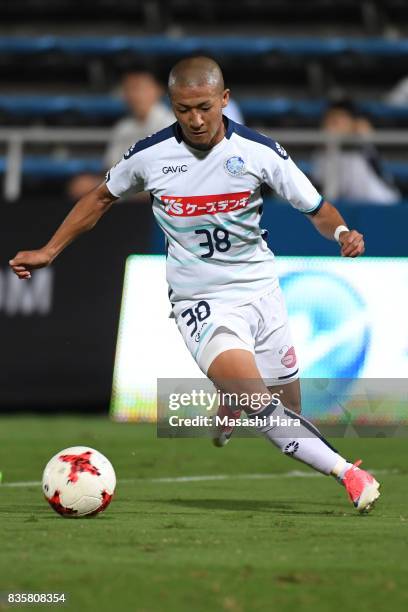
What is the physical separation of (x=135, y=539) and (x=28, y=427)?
6260 mm

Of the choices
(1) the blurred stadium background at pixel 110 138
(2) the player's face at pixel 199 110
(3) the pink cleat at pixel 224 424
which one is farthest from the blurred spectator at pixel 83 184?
(2) the player's face at pixel 199 110

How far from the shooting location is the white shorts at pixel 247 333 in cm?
666

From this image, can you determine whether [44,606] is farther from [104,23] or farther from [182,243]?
[104,23]

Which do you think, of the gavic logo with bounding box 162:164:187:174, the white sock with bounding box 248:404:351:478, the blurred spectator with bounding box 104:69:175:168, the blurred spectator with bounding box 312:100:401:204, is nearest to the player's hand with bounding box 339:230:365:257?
the white sock with bounding box 248:404:351:478

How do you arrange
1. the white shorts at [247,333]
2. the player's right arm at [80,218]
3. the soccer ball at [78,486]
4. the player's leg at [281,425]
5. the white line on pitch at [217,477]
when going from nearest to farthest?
the soccer ball at [78,486]
the player's leg at [281,425]
the white shorts at [247,333]
the player's right arm at [80,218]
the white line on pitch at [217,477]

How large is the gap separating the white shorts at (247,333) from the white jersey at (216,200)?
7 cm

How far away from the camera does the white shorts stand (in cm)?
666

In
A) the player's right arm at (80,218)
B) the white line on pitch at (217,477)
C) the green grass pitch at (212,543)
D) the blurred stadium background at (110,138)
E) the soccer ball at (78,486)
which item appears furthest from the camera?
the blurred stadium background at (110,138)

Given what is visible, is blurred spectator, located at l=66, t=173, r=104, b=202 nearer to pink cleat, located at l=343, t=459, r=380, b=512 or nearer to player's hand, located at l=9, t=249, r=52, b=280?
player's hand, located at l=9, t=249, r=52, b=280

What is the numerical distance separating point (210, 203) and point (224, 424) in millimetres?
1432

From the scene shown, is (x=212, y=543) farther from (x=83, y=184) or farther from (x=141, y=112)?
(x=83, y=184)

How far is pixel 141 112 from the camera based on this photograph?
13.1 metres

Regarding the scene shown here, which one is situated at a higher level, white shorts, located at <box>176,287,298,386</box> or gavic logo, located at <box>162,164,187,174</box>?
gavic logo, located at <box>162,164,187,174</box>

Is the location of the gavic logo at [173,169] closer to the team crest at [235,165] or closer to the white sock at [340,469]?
the team crest at [235,165]
